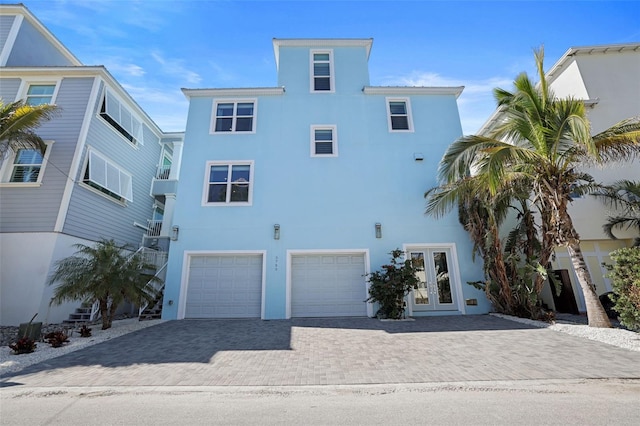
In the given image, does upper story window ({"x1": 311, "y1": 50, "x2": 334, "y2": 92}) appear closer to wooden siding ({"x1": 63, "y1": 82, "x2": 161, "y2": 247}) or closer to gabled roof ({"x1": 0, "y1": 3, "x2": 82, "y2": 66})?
wooden siding ({"x1": 63, "y1": 82, "x2": 161, "y2": 247})

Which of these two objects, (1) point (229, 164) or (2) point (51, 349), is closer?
(2) point (51, 349)

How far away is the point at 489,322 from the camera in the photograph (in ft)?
27.5

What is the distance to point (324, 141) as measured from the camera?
11719 mm

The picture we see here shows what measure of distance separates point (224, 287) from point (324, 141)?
7057 mm

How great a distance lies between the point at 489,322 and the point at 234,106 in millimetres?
12570

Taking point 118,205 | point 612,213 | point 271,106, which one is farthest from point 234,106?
point 612,213

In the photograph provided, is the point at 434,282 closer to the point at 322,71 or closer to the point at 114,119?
the point at 322,71

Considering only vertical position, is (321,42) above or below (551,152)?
above

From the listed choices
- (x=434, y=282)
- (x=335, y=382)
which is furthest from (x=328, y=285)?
(x=335, y=382)

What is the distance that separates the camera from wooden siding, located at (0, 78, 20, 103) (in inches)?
442

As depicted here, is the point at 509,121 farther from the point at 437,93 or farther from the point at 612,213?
the point at 612,213

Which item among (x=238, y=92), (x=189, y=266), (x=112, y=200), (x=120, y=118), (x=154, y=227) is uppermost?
A: (x=238, y=92)

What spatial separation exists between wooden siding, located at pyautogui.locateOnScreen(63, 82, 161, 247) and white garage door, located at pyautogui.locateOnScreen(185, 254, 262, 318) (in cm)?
459

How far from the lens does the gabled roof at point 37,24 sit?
1198 centimetres
